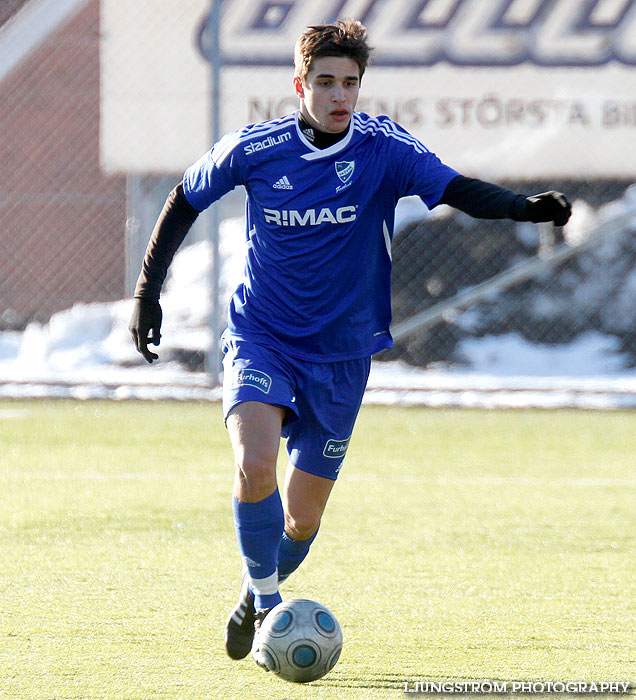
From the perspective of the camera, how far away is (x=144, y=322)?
3.99 meters

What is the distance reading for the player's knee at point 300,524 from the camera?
3.98 metres

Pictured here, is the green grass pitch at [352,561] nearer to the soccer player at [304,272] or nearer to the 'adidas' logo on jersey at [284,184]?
the soccer player at [304,272]

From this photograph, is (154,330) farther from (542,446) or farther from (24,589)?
(542,446)

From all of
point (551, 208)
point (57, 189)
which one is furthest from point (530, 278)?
point (551, 208)

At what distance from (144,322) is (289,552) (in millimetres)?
805

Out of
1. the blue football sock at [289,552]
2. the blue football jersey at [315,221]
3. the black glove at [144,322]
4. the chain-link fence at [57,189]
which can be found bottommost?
the chain-link fence at [57,189]

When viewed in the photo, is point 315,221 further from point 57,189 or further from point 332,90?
point 57,189

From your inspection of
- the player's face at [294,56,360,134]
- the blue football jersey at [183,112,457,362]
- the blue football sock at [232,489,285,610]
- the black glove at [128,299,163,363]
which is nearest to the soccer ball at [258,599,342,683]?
the blue football sock at [232,489,285,610]

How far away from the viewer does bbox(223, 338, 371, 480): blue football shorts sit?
149 inches

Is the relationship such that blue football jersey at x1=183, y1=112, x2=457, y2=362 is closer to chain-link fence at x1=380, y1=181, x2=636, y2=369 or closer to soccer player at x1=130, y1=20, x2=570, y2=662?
soccer player at x1=130, y1=20, x2=570, y2=662

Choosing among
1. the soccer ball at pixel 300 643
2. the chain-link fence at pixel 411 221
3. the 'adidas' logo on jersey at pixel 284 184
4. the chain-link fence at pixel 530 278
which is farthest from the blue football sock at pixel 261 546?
the chain-link fence at pixel 530 278

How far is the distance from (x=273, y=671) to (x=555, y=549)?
2276 mm

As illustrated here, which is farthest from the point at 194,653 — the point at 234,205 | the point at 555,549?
the point at 234,205

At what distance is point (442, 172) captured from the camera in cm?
379
